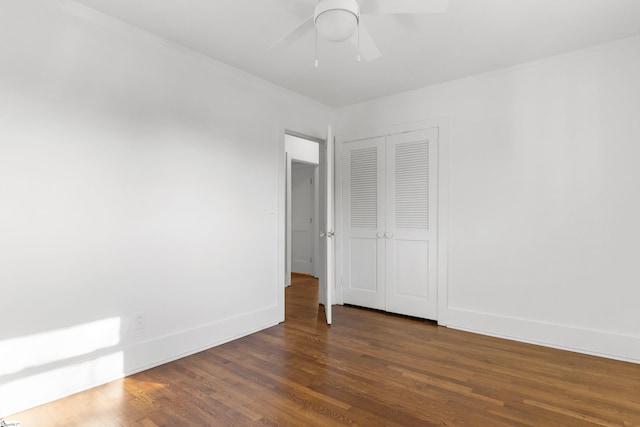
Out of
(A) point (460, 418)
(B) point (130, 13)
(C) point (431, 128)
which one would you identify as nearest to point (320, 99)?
(C) point (431, 128)

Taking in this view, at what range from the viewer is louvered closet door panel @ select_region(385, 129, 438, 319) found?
12.6 ft

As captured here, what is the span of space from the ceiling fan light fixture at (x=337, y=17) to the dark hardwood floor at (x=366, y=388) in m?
2.11

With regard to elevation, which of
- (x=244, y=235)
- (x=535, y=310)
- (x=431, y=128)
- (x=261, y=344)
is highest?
(x=431, y=128)

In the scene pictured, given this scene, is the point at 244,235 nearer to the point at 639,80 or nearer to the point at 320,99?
the point at 320,99

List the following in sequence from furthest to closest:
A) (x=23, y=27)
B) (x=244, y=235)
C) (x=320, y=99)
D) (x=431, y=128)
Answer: (x=320, y=99) < (x=431, y=128) < (x=244, y=235) < (x=23, y=27)

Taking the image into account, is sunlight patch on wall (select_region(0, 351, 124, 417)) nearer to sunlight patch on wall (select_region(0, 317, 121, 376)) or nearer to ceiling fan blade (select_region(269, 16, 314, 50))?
sunlight patch on wall (select_region(0, 317, 121, 376))

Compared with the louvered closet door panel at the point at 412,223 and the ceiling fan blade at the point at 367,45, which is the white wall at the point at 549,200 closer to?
the louvered closet door panel at the point at 412,223

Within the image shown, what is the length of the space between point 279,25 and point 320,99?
1.69 m

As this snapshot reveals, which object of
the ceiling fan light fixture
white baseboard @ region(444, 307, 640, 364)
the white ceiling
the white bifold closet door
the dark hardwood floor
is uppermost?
the white ceiling

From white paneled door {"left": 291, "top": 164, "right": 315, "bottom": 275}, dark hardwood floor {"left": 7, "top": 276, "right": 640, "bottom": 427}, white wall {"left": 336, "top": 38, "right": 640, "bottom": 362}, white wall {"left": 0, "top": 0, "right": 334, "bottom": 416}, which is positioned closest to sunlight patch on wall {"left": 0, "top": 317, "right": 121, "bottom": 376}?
white wall {"left": 0, "top": 0, "right": 334, "bottom": 416}

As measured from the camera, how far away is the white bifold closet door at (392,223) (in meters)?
3.87

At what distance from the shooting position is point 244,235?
3.43 meters

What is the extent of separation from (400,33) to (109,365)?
323 cm

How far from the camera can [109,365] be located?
7.95 ft
